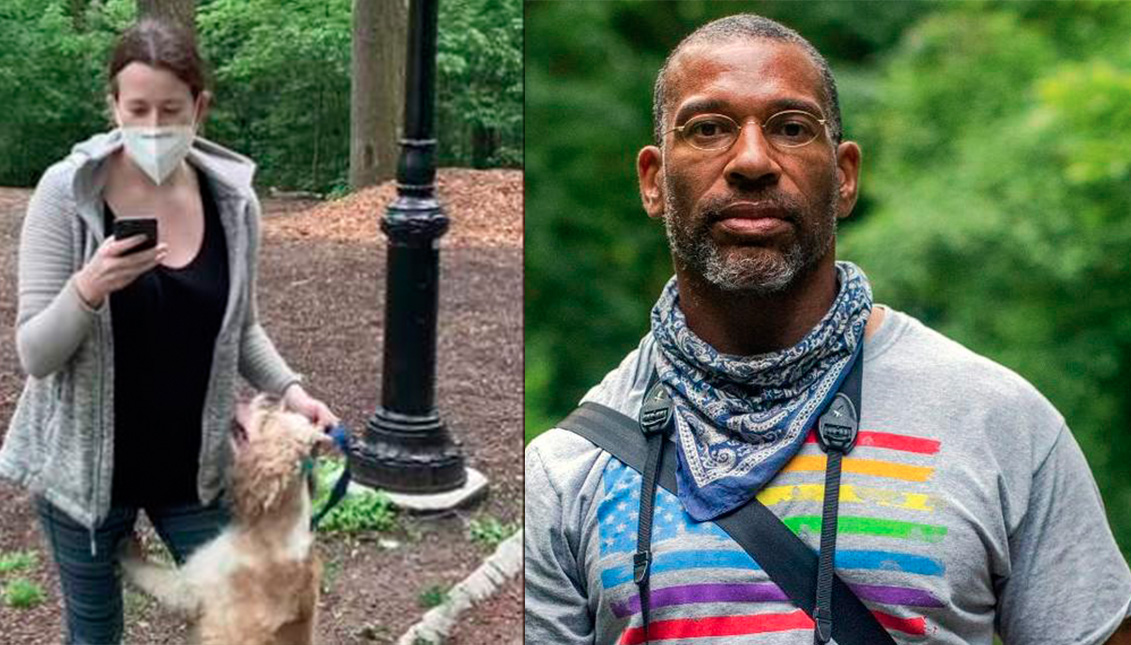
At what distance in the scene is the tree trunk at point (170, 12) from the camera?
6.89 feet

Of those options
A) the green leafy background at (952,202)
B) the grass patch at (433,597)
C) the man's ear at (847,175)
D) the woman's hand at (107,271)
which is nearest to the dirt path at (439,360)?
the grass patch at (433,597)

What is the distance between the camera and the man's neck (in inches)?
77.1

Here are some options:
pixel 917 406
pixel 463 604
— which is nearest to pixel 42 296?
pixel 463 604

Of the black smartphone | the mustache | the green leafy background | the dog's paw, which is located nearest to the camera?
the mustache

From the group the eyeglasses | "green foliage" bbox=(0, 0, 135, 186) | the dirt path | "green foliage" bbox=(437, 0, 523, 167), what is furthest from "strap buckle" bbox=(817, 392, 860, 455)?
"green foliage" bbox=(0, 0, 135, 186)

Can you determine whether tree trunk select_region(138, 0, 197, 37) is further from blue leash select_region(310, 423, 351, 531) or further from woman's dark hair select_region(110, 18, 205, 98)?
blue leash select_region(310, 423, 351, 531)

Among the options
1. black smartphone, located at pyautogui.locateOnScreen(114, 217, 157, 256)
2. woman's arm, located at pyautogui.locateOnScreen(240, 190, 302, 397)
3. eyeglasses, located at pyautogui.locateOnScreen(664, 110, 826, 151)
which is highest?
eyeglasses, located at pyautogui.locateOnScreen(664, 110, 826, 151)

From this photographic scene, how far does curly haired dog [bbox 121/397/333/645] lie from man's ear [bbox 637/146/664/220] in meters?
0.51

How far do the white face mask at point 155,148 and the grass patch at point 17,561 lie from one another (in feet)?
1.64

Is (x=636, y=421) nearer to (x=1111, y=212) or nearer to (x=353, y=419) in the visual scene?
(x=353, y=419)

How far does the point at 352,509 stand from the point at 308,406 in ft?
0.48

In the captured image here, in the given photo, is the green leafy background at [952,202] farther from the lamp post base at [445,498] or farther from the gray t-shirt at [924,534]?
the gray t-shirt at [924,534]

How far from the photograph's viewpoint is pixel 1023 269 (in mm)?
5816

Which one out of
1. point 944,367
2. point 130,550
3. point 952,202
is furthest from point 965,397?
point 952,202
